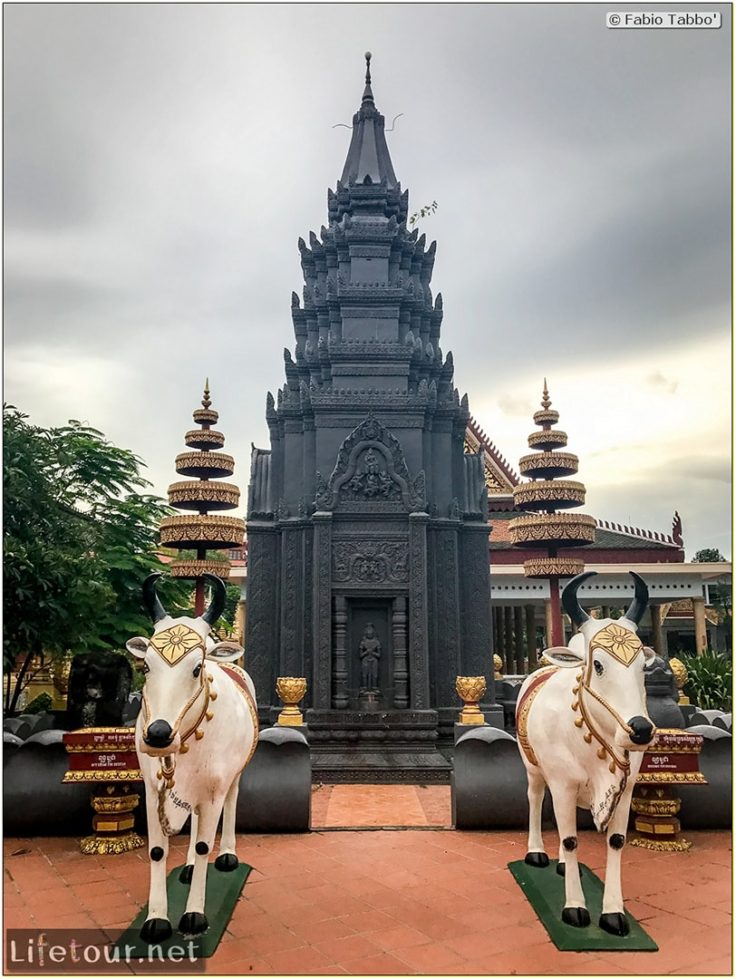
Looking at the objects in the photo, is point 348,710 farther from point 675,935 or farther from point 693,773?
point 675,935

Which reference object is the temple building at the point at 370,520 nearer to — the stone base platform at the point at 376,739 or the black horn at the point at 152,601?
the stone base platform at the point at 376,739

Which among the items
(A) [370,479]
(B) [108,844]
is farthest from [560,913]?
(A) [370,479]

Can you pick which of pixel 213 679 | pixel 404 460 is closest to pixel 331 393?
pixel 404 460

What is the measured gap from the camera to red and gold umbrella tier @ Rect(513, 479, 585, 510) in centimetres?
1330

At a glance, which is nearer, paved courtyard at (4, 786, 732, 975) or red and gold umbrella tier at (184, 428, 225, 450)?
paved courtyard at (4, 786, 732, 975)

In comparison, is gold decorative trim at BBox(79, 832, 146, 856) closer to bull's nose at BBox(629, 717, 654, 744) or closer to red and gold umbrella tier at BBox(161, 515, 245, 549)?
bull's nose at BBox(629, 717, 654, 744)

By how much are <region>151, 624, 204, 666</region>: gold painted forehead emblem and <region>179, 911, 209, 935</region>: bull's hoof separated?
1.68 m

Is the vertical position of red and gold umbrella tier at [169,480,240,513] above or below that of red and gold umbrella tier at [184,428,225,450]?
below

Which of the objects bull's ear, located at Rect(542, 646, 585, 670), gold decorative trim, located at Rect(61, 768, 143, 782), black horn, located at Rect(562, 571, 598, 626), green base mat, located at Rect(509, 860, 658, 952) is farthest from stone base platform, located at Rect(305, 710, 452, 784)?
black horn, located at Rect(562, 571, 598, 626)

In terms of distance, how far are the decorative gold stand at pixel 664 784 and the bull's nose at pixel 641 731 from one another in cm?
281

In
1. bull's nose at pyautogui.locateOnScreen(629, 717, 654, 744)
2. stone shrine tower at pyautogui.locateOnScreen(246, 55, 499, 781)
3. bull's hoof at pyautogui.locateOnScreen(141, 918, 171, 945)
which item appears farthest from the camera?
stone shrine tower at pyautogui.locateOnScreen(246, 55, 499, 781)

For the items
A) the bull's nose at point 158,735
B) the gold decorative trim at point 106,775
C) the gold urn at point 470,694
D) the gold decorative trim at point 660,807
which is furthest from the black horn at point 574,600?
the gold urn at point 470,694

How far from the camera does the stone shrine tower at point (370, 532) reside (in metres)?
11.2

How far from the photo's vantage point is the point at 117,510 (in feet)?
50.2
